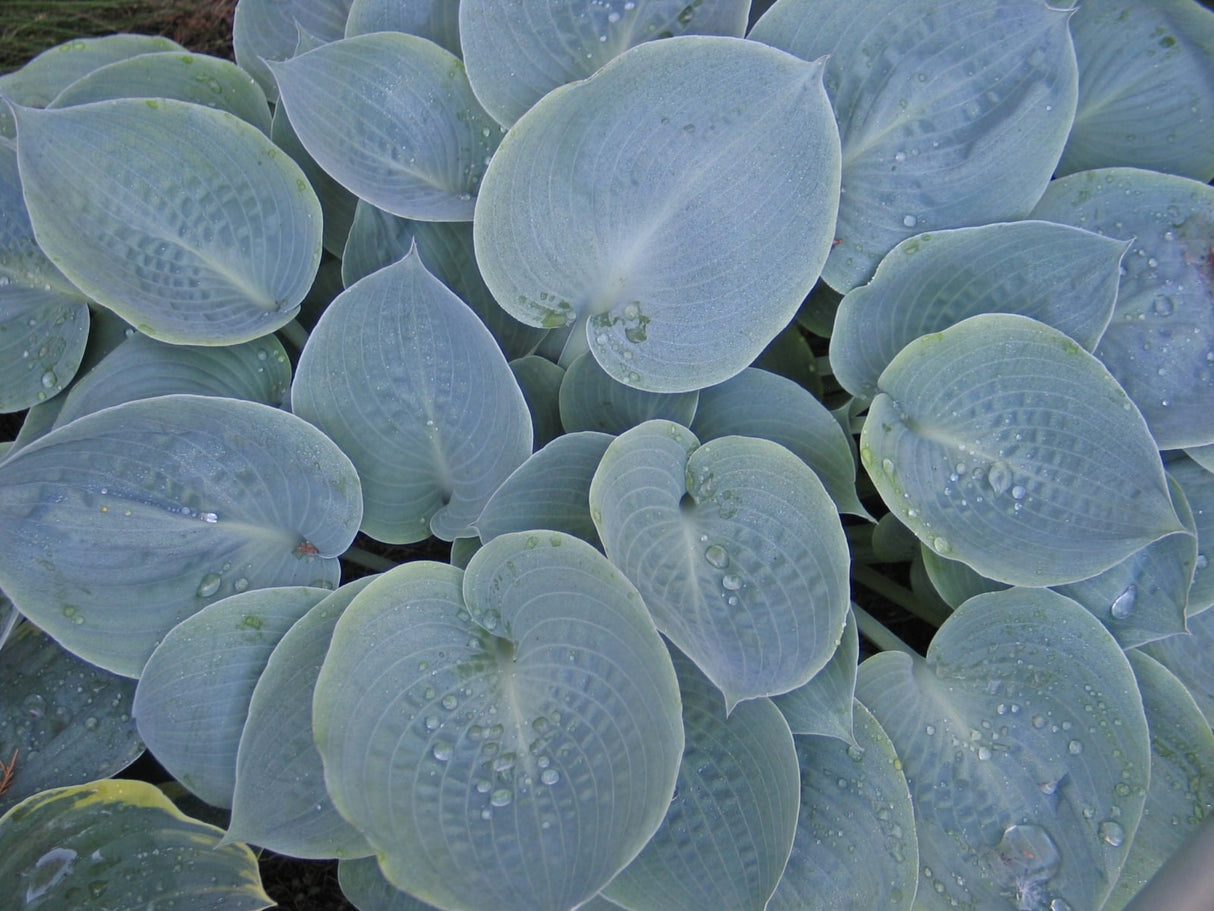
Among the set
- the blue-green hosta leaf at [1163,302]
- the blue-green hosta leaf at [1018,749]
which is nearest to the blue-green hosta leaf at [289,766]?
the blue-green hosta leaf at [1018,749]

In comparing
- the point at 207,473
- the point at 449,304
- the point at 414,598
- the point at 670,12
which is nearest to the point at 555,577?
the point at 414,598

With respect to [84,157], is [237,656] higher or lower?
lower

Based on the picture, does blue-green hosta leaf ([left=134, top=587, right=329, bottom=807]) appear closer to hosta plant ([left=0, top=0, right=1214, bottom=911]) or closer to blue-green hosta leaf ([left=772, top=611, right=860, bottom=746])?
hosta plant ([left=0, top=0, right=1214, bottom=911])

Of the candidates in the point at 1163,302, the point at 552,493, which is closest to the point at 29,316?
the point at 552,493

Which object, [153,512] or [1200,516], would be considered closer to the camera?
[153,512]

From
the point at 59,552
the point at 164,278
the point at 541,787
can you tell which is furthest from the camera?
the point at 164,278

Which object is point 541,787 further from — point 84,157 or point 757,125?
point 84,157

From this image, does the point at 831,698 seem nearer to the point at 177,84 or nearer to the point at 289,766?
the point at 289,766
